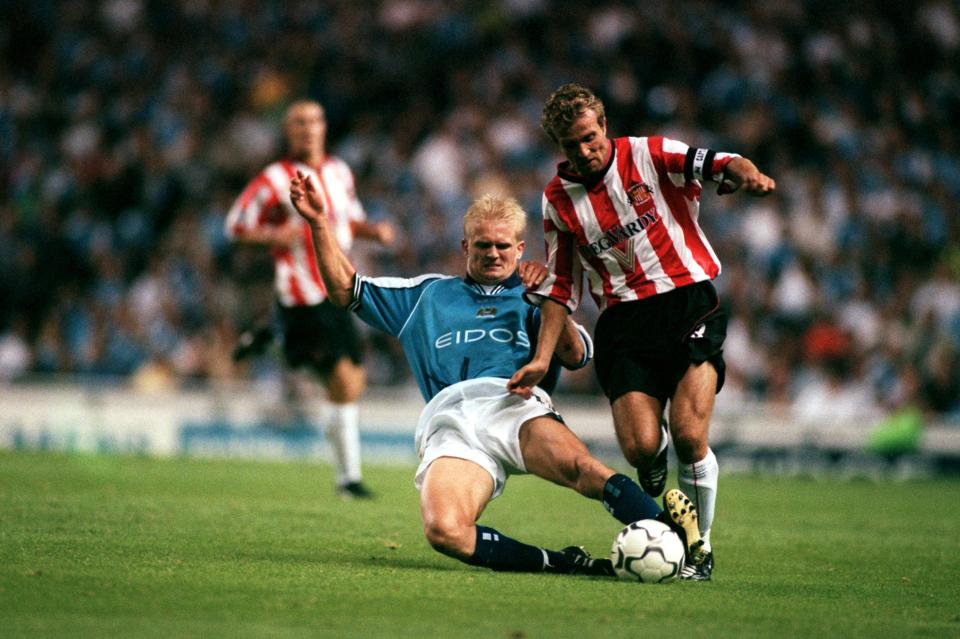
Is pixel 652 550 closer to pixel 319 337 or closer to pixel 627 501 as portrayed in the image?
pixel 627 501

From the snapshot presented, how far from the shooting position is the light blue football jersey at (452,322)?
6281 mm

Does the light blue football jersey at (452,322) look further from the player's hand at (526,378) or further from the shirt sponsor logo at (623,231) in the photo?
the shirt sponsor logo at (623,231)

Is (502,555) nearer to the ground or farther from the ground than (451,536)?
nearer to the ground

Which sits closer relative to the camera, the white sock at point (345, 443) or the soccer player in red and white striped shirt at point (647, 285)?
the soccer player in red and white striped shirt at point (647, 285)

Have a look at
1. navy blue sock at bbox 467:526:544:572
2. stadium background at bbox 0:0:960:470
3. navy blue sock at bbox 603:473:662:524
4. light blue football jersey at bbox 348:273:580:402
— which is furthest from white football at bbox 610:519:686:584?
stadium background at bbox 0:0:960:470

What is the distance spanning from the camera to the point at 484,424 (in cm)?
609

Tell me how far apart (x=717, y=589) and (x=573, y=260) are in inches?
64.3

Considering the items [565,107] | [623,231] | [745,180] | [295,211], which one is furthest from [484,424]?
[295,211]

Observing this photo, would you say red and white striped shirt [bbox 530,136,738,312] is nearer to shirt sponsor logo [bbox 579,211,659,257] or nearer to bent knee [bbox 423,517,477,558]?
shirt sponsor logo [bbox 579,211,659,257]

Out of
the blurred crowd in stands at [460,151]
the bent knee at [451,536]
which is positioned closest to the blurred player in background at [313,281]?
the bent knee at [451,536]

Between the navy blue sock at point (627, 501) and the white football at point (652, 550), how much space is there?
0.06m

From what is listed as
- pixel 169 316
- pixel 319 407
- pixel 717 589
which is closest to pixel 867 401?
pixel 319 407

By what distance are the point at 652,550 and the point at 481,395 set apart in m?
1.11

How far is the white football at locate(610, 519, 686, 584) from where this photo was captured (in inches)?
218
